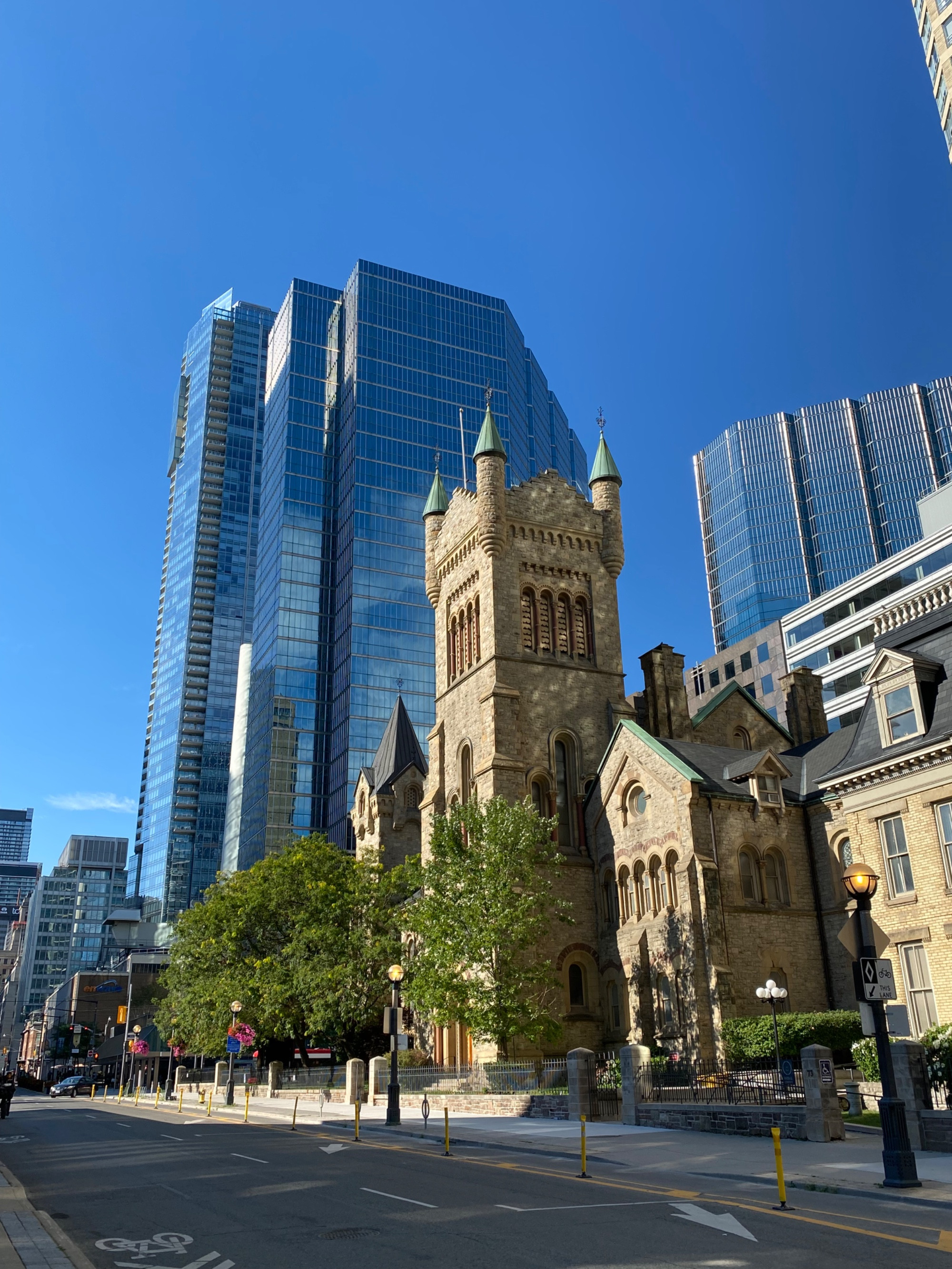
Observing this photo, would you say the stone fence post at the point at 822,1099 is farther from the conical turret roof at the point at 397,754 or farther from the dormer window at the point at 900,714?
the conical turret roof at the point at 397,754

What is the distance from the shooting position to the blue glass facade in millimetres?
135250

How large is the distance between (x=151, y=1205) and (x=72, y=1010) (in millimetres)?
140456

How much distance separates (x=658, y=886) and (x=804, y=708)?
1556cm

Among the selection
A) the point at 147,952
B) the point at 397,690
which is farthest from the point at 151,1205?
the point at 147,952

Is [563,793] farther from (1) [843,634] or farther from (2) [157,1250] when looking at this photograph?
(1) [843,634]

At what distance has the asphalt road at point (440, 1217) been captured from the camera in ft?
34.5

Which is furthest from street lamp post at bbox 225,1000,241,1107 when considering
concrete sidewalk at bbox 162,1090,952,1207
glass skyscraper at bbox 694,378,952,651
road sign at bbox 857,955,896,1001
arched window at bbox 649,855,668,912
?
glass skyscraper at bbox 694,378,952,651

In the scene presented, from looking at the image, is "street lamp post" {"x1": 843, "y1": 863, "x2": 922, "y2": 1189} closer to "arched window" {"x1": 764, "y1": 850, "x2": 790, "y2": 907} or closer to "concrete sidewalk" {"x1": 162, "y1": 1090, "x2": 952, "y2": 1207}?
"concrete sidewalk" {"x1": 162, "y1": 1090, "x2": 952, "y2": 1207}

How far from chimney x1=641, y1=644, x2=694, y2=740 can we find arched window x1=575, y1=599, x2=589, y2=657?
329 centimetres

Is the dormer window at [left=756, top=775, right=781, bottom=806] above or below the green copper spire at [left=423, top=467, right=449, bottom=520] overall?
below

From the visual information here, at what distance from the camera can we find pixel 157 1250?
36.3ft

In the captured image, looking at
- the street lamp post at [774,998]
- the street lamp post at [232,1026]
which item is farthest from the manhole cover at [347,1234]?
the street lamp post at [232,1026]

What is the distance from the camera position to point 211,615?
192125 mm

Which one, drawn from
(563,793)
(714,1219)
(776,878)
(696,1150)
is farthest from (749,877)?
(714,1219)
